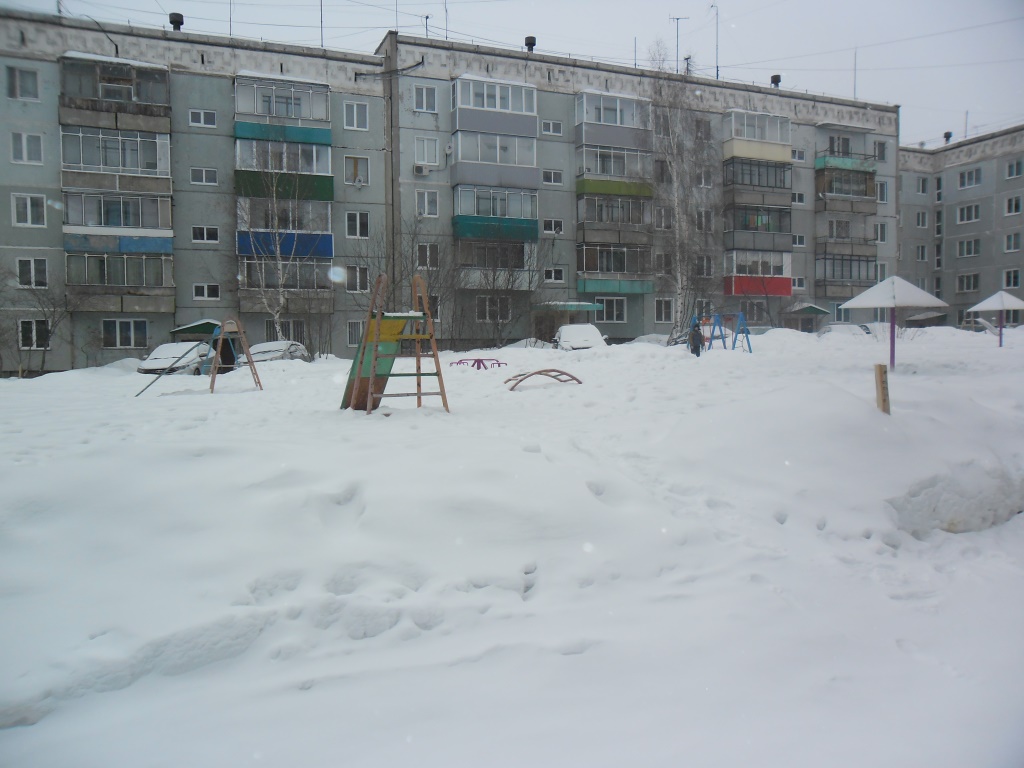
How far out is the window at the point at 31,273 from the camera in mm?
28922

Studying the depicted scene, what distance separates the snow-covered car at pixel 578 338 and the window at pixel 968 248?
39.6 metres

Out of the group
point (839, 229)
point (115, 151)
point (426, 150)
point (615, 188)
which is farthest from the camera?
point (839, 229)

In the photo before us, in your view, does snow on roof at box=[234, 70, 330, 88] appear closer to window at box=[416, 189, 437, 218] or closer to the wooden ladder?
window at box=[416, 189, 437, 218]

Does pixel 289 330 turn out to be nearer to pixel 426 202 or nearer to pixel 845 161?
pixel 426 202

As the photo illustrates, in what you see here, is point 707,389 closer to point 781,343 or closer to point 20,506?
point 20,506

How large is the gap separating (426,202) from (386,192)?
199 centimetres

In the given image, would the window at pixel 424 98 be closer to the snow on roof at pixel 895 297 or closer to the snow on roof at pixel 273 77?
the snow on roof at pixel 273 77

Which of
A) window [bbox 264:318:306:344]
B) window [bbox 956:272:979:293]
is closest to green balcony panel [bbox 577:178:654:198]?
window [bbox 264:318:306:344]

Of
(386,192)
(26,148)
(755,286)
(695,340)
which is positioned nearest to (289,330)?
(386,192)

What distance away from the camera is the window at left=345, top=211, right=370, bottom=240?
33.8 m

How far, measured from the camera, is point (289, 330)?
32.6 meters

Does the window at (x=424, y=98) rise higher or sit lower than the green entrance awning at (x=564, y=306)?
higher

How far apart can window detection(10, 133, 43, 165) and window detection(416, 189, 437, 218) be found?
52.2ft

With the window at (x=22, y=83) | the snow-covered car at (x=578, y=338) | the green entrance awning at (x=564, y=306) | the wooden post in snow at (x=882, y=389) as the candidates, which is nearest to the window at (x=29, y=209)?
the window at (x=22, y=83)
